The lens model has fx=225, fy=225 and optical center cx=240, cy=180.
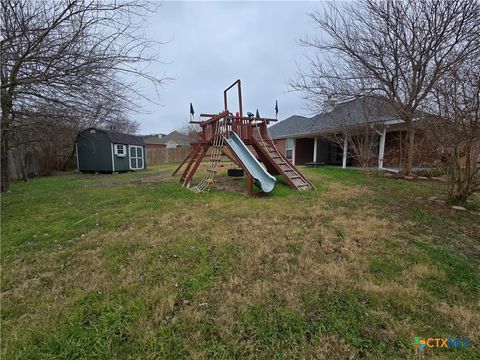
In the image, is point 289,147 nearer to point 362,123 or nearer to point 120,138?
point 362,123

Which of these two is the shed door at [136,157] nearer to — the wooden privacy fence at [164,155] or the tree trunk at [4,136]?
the wooden privacy fence at [164,155]

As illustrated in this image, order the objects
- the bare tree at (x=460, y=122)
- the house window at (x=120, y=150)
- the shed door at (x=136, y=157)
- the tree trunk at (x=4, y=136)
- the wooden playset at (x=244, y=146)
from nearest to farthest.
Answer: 1. the bare tree at (x=460, y=122)
2. the tree trunk at (x=4, y=136)
3. the wooden playset at (x=244, y=146)
4. the house window at (x=120, y=150)
5. the shed door at (x=136, y=157)

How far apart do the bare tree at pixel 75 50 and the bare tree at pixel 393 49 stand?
6998 millimetres

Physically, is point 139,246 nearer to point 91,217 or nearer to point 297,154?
point 91,217

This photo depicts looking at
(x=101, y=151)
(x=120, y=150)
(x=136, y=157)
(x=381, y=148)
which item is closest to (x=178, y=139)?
(x=136, y=157)

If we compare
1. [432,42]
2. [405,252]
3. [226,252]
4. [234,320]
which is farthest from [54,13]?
[432,42]

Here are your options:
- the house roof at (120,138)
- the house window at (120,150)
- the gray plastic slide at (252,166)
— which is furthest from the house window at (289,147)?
the house window at (120,150)

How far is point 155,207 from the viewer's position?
5.10 metres

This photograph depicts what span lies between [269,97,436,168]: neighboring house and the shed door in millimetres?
10811

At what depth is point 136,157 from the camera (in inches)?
650

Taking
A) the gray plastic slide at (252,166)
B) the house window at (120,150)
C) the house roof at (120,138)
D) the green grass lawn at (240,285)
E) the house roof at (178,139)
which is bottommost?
the green grass lawn at (240,285)

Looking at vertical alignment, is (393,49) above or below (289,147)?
above

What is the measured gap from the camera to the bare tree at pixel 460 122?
366 cm

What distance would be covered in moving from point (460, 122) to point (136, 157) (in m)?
17.0
